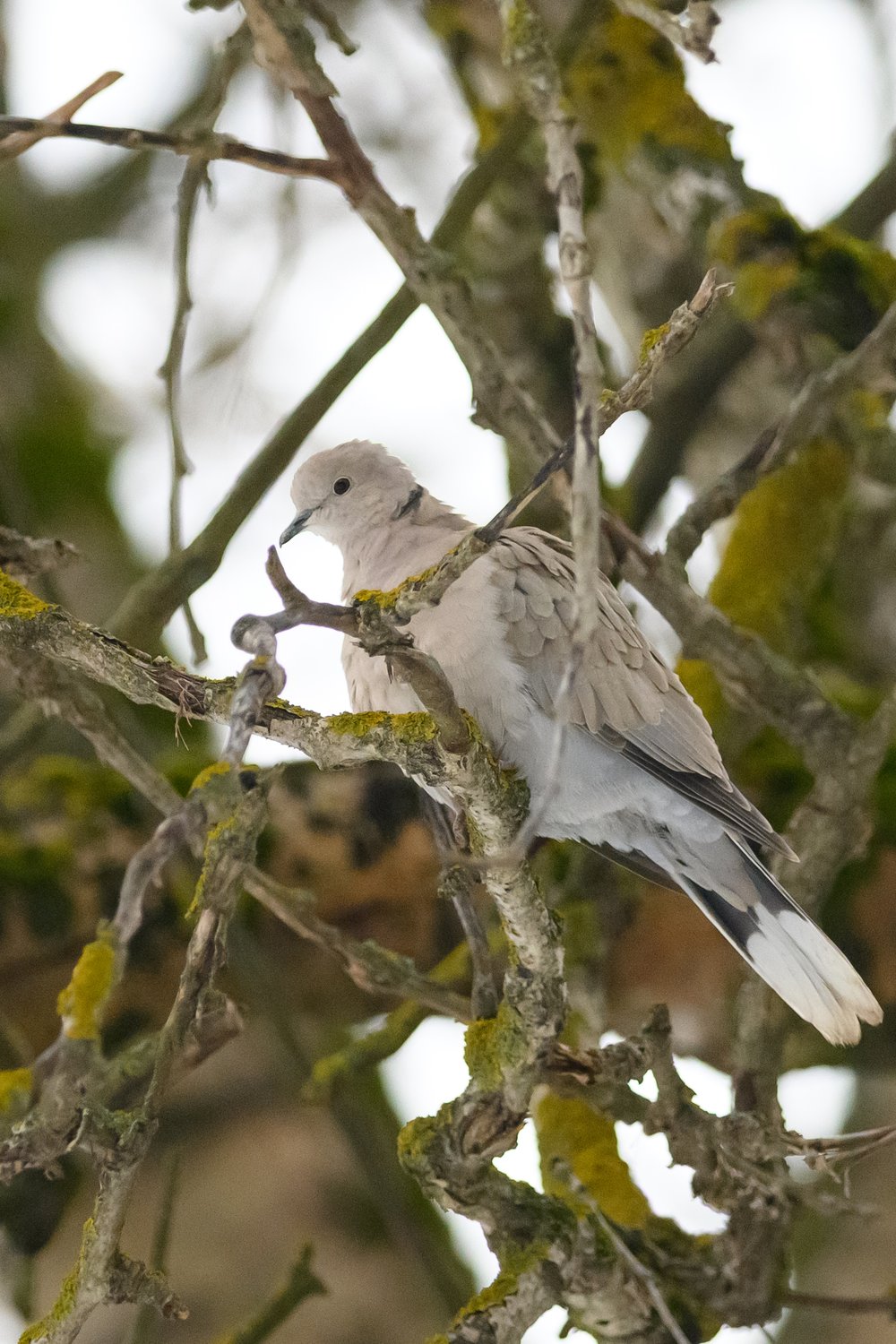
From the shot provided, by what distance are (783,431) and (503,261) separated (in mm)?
1559

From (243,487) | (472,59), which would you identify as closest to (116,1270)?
(243,487)

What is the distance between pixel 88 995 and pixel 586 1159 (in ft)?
5.93

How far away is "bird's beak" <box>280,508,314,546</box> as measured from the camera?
3172mm

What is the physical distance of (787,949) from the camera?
2.51m

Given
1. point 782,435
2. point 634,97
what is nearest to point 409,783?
point 782,435

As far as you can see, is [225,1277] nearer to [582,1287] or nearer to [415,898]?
[415,898]

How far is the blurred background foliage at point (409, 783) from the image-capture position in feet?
10.5

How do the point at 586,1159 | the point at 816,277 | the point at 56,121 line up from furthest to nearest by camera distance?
the point at 816,277
the point at 586,1159
the point at 56,121

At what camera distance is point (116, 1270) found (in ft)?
5.24

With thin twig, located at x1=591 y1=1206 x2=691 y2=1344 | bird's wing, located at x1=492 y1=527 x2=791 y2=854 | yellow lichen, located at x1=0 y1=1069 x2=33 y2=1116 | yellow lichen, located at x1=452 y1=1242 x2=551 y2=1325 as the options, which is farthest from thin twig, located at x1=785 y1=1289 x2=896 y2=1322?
yellow lichen, located at x1=0 y1=1069 x2=33 y2=1116

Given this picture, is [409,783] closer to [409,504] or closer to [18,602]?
[409,504]

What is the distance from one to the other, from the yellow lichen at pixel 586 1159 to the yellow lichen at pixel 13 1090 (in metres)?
1.21

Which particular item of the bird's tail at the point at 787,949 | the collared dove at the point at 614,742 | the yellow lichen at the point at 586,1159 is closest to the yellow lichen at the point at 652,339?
the collared dove at the point at 614,742

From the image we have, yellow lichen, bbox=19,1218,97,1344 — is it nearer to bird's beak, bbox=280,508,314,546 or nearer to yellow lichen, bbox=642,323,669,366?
yellow lichen, bbox=642,323,669,366
